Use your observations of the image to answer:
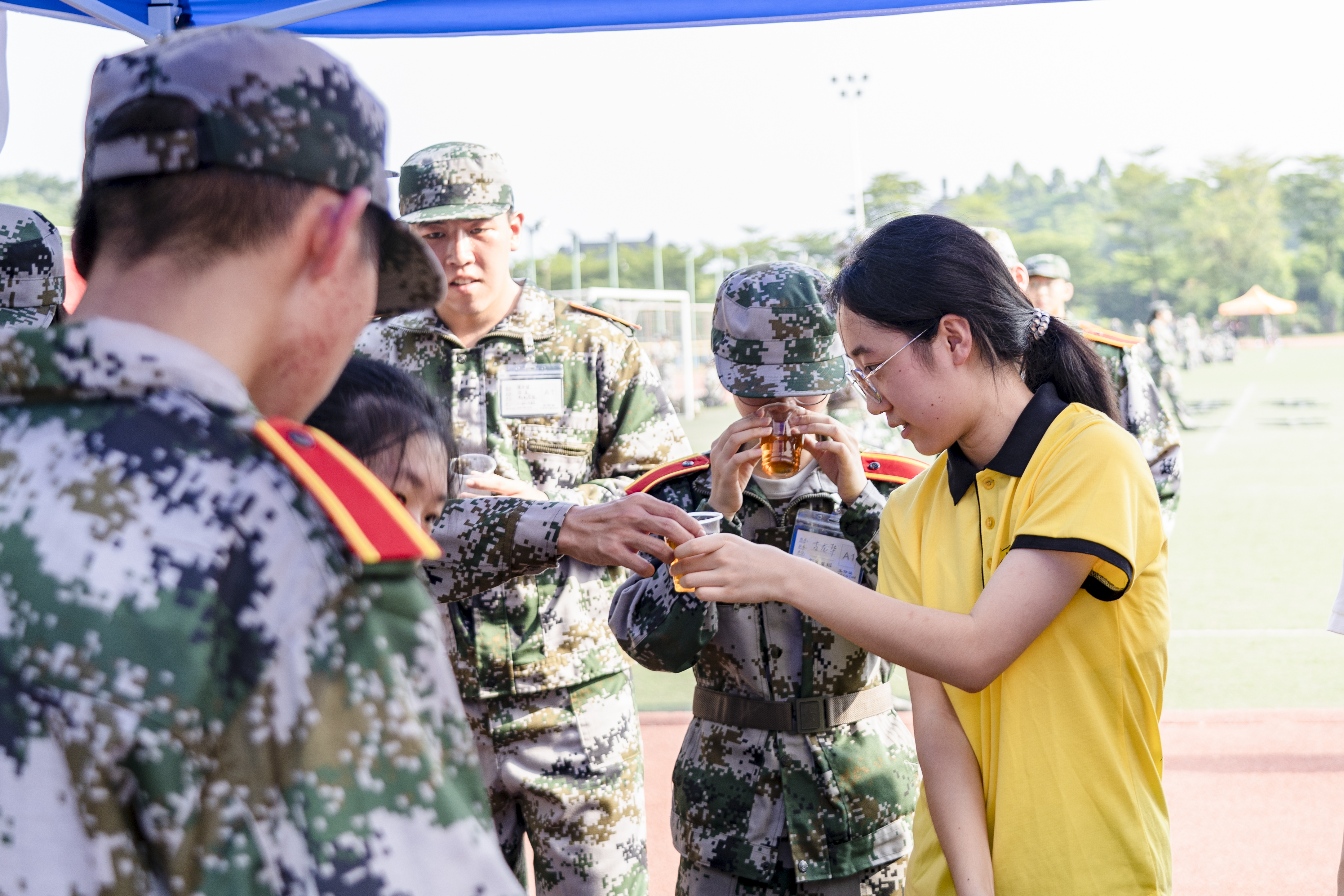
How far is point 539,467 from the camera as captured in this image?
3.55 m

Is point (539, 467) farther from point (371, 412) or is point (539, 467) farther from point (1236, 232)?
point (1236, 232)

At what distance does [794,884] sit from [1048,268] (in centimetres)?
549

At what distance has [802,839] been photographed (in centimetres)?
255

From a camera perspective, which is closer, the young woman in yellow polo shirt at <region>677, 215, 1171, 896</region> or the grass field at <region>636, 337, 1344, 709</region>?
the young woman in yellow polo shirt at <region>677, 215, 1171, 896</region>

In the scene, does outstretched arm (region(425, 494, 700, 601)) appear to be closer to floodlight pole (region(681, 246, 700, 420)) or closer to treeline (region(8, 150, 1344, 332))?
floodlight pole (region(681, 246, 700, 420))

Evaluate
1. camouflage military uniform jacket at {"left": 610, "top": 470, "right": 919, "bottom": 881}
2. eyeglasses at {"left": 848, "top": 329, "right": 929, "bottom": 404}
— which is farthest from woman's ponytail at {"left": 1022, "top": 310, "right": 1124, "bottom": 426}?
camouflage military uniform jacket at {"left": 610, "top": 470, "right": 919, "bottom": 881}

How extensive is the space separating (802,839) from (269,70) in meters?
2.10

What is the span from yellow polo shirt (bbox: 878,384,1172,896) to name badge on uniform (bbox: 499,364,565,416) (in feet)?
5.71

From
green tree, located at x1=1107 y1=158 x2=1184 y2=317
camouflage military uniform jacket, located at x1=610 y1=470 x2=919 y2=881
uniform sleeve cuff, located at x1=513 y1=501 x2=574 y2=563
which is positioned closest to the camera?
uniform sleeve cuff, located at x1=513 y1=501 x2=574 y2=563

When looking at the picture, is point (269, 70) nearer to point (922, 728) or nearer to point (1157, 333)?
point (922, 728)

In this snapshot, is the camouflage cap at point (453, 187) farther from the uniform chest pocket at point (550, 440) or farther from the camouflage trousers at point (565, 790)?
the camouflage trousers at point (565, 790)

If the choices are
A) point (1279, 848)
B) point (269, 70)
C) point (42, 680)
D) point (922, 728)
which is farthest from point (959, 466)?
point (1279, 848)

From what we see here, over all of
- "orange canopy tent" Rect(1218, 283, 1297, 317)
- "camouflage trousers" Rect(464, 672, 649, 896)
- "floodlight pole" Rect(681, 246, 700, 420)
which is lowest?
"orange canopy tent" Rect(1218, 283, 1297, 317)

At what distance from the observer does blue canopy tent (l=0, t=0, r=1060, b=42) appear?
3.84 meters
